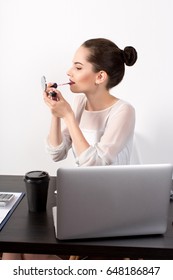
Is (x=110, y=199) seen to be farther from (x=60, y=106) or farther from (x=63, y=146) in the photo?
(x=63, y=146)

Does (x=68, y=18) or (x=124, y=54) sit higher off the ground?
(x=68, y=18)

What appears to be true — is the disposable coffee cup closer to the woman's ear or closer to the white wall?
the woman's ear

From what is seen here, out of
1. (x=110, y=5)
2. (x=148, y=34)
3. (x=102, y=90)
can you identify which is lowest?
(x=102, y=90)

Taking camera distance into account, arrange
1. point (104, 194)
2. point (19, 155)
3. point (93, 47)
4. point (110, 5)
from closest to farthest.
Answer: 1. point (104, 194)
2. point (93, 47)
3. point (110, 5)
4. point (19, 155)

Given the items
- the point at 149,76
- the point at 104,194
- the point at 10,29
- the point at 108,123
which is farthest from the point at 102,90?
the point at 10,29

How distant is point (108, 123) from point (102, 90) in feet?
0.49

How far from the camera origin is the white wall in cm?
180

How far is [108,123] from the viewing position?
4.35 feet

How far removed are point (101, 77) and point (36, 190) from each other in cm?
58

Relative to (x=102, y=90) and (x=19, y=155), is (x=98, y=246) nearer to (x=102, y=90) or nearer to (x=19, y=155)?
(x=102, y=90)

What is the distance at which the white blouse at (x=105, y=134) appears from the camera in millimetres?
1194

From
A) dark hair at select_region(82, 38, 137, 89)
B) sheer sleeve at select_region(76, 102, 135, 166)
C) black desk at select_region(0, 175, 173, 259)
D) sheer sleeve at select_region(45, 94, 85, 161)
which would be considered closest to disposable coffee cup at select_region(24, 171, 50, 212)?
black desk at select_region(0, 175, 173, 259)

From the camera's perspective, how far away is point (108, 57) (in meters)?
1.31

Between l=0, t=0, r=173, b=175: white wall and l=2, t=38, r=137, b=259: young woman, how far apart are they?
515 millimetres
